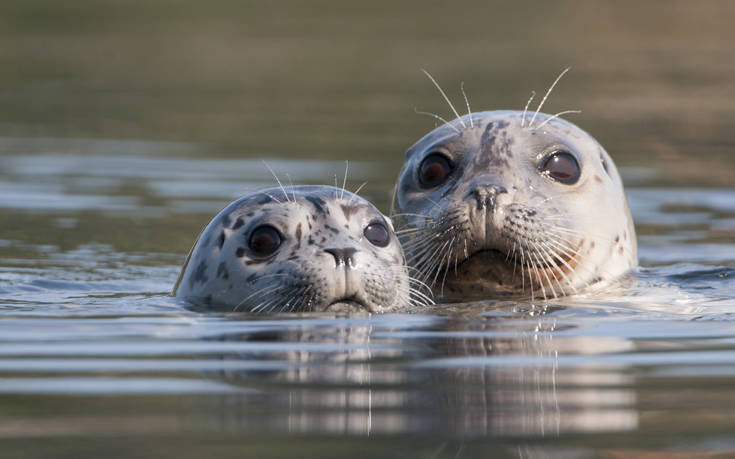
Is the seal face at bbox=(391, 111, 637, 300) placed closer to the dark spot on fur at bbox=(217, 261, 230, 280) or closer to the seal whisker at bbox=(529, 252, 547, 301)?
the seal whisker at bbox=(529, 252, 547, 301)

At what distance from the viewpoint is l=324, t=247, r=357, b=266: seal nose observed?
5598 millimetres

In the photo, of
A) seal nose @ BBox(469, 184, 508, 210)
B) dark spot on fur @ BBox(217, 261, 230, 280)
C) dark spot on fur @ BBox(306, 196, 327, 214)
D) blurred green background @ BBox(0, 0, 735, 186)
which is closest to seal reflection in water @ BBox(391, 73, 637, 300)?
seal nose @ BBox(469, 184, 508, 210)

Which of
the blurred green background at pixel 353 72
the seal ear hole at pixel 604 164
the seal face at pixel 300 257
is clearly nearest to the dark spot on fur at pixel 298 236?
the seal face at pixel 300 257

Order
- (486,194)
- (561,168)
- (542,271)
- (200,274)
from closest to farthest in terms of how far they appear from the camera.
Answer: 1. (200,274)
2. (486,194)
3. (542,271)
4. (561,168)

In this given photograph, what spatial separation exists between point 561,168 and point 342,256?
66.7 inches

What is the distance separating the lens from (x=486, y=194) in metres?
6.32

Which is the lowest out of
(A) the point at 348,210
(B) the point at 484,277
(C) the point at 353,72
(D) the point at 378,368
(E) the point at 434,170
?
(D) the point at 378,368

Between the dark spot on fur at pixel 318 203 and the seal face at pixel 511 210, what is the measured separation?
63 cm

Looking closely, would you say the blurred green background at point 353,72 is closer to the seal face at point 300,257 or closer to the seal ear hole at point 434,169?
the seal ear hole at point 434,169

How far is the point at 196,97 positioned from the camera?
699 inches

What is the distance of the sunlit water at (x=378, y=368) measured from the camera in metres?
3.79

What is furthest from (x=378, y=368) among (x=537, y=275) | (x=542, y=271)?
(x=542, y=271)

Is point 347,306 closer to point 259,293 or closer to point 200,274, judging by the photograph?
point 259,293

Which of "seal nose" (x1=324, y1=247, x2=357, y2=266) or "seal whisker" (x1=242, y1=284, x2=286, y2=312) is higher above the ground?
"seal nose" (x1=324, y1=247, x2=357, y2=266)
